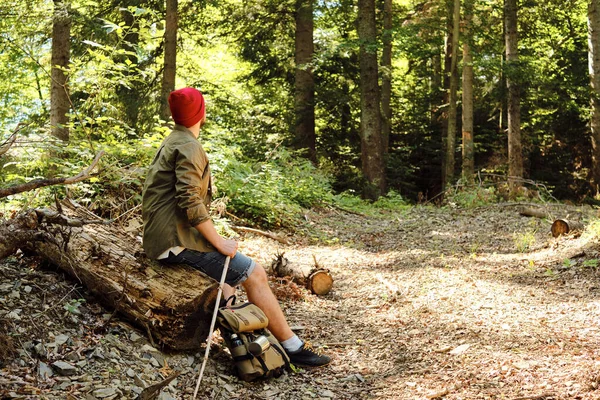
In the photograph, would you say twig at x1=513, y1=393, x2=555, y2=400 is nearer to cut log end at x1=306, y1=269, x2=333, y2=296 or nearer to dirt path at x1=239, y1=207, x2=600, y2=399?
dirt path at x1=239, y1=207, x2=600, y2=399

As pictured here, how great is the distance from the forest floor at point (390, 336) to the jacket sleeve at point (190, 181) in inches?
42.1

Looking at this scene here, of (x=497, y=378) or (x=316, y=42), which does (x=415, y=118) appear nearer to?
(x=316, y=42)

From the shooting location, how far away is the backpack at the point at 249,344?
171 inches

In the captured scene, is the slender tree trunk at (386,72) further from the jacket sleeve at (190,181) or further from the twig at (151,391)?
the twig at (151,391)

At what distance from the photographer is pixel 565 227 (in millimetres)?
8711

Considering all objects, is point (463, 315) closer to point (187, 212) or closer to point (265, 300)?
point (265, 300)

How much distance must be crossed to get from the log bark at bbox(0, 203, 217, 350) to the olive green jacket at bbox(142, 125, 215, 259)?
230 mm

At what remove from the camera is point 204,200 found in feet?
15.2

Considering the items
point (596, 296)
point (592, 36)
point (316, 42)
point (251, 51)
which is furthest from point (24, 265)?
point (592, 36)

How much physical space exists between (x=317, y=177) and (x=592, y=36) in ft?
28.5

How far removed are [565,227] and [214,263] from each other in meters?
6.30

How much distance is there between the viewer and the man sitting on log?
430 cm

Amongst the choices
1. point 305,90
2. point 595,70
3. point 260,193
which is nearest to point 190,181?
point 260,193

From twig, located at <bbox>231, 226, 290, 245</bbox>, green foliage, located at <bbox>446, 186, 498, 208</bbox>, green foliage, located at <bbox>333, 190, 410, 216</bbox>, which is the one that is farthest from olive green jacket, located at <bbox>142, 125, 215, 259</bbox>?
green foliage, located at <bbox>446, 186, 498, 208</bbox>
